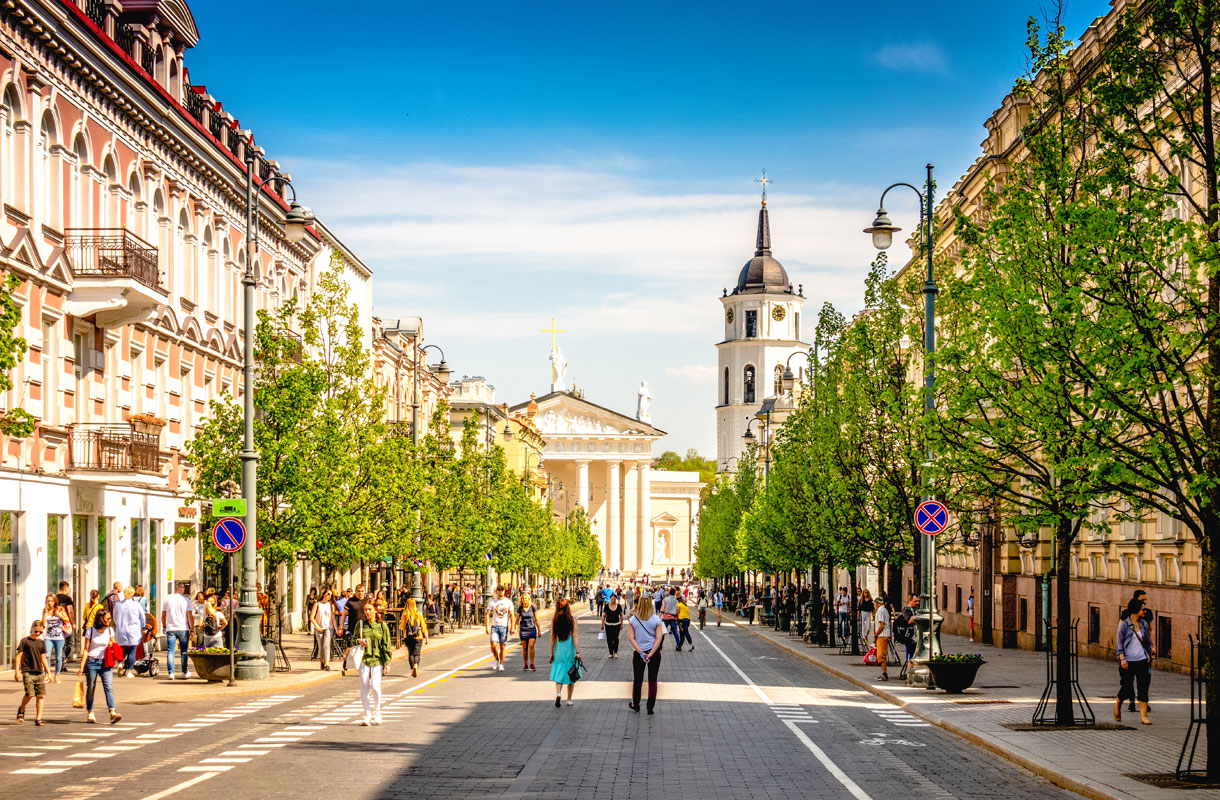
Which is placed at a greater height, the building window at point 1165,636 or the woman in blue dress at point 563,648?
the woman in blue dress at point 563,648

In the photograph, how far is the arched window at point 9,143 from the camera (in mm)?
27766

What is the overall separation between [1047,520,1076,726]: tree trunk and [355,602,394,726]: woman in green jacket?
8.47m

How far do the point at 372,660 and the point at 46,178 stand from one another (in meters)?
14.6

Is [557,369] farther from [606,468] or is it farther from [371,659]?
[371,659]

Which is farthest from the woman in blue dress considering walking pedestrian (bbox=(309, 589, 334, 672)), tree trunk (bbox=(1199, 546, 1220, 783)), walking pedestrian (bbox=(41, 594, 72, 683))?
tree trunk (bbox=(1199, 546, 1220, 783))

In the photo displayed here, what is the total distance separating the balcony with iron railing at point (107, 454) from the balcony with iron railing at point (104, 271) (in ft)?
7.69

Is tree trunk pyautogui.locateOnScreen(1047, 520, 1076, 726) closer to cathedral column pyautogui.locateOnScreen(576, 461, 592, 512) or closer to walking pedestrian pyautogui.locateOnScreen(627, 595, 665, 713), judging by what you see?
walking pedestrian pyautogui.locateOnScreen(627, 595, 665, 713)

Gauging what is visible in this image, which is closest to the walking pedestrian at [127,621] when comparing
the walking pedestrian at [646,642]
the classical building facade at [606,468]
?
the walking pedestrian at [646,642]

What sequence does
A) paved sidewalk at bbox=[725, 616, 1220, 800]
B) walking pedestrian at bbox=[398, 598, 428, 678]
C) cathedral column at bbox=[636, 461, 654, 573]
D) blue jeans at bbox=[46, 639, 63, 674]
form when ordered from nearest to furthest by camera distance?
paved sidewalk at bbox=[725, 616, 1220, 800], blue jeans at bbox=[46, 639, 63, 674], walking pedestrian at bbox=[398, 598, 428, 678], cathedral column at bbox=[636, 461, 654, 573]

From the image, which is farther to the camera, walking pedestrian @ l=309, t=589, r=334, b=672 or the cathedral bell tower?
the cathedral bell tower

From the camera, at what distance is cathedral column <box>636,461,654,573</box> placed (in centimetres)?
18150

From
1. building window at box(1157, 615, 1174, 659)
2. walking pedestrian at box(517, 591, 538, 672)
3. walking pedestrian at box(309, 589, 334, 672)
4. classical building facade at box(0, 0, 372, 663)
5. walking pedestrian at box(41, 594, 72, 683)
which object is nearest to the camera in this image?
walking pedestrian at box(41, 594, 72, 683)

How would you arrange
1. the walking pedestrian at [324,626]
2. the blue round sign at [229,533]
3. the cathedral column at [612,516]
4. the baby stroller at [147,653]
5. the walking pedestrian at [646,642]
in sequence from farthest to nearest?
the cathedral column at [612,516], the walking pedestrian at [324,626], the baby stroller at [147,653], the blue round sign at [229,533], the walking pedestrian at [646,642]

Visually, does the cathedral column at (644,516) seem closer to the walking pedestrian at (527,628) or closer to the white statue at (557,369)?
the white statue at (557,369)
